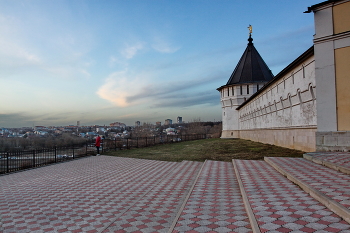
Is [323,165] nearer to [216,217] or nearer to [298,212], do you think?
[298,212]

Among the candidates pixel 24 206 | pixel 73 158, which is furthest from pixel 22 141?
pixel 24 206

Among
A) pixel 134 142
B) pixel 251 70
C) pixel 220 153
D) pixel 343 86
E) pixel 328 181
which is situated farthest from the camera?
pixel 251 70

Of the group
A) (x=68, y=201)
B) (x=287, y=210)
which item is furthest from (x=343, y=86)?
(x=68, y=201)

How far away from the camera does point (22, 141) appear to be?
27953 mm

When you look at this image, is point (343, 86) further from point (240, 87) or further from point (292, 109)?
point (240, 87)

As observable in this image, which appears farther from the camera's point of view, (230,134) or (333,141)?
(230,134)

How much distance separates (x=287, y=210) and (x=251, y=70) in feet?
127

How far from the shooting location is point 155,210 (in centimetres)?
491

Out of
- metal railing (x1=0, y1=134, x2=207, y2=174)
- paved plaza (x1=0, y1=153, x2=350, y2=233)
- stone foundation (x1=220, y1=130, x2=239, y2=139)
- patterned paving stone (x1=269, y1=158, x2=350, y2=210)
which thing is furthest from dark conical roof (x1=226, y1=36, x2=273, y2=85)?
patterned paving stone (x1=269, y1=158, x2=350, y2=210)

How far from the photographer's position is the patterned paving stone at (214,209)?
11.9 ft

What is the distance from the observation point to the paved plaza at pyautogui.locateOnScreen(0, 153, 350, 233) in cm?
358

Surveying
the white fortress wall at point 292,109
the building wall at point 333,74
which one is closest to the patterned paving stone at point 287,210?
the building wall at point 333,74

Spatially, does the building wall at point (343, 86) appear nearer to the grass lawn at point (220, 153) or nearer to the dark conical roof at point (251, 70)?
the grass lawn at point (220, 153)

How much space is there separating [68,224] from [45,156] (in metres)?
10.6
